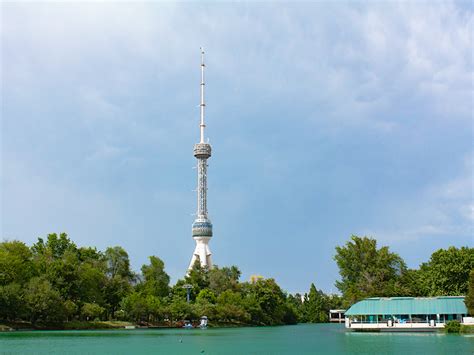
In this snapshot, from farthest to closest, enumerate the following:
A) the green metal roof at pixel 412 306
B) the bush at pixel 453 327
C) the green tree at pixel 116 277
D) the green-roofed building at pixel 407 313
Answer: the green tree at pixel 116 277
the green-roofed building at pixel 407 313
the green metal roof at pixel 412 306
the bush at pixel 453 327

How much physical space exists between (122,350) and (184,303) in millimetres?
48292

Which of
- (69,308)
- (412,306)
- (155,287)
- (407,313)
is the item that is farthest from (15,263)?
(412,306)

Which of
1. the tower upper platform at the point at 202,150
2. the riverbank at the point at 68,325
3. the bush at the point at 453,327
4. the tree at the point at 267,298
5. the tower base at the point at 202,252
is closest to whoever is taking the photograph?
the bush at the point at 453,327

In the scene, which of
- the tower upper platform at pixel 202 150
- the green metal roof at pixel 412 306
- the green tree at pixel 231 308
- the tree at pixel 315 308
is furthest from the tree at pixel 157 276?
the tree at pixel 315 308

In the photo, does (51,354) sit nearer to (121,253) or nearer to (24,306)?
(24,306)

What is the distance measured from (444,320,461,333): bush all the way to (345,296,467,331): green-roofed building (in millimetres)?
1804

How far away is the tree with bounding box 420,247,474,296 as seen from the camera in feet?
209

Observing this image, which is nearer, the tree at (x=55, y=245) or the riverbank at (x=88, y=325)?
the riverbank at (x=88, y=325)

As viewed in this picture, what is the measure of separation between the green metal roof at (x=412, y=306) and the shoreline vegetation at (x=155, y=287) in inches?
154

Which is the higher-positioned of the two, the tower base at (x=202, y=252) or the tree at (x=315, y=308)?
the tower base at (x=202, y=252)

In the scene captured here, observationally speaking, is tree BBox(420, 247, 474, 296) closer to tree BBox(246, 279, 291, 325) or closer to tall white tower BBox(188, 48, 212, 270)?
tree BBox(246, 279, 291, 325)

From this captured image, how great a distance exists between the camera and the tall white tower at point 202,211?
5285 inches

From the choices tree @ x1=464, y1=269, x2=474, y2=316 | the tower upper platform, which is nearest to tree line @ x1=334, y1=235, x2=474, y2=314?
tree @ x1=464, y1=269, x2=474, y2=316

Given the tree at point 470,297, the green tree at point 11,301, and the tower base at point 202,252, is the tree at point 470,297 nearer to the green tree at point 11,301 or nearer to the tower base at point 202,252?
the green tree at point 11,301
